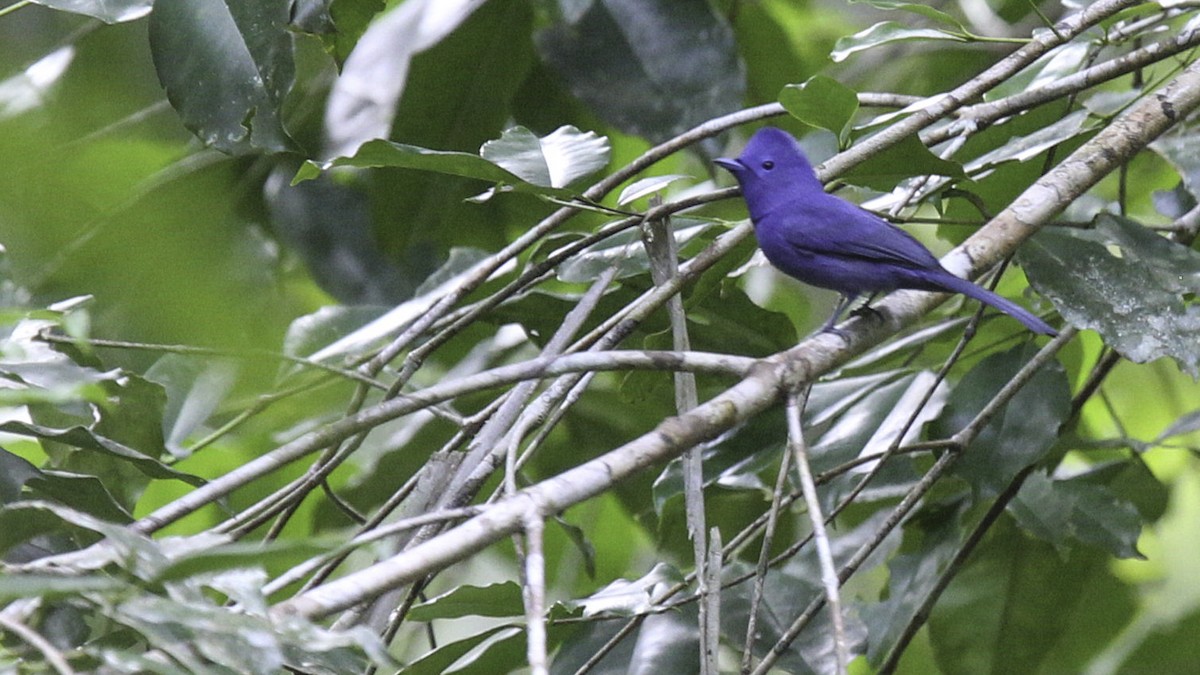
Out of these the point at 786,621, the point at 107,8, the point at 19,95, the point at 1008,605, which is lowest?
the point at 1008,605

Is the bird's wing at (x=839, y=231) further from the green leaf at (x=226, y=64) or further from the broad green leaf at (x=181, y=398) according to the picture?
the broad green leaf at (x=181, y=398)

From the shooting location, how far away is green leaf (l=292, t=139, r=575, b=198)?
2.39 m

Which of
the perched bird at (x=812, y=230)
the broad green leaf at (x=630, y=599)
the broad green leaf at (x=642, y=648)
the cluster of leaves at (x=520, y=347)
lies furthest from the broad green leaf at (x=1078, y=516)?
the broad green leaf at (x=630, y=599)

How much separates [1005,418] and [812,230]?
2.59ft

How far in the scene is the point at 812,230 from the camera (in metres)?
3.46

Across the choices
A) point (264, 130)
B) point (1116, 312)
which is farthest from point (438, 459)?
point (1116, 312)

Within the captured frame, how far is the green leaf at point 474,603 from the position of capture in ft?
7.72

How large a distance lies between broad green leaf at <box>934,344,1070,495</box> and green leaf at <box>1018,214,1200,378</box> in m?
0.31

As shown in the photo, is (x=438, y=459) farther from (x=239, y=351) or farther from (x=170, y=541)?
(x=239, y=351)

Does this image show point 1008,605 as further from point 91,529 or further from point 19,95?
point 19,95

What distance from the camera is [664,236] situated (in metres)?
2.67

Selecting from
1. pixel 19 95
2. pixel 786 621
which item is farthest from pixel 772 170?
pixel 19 95

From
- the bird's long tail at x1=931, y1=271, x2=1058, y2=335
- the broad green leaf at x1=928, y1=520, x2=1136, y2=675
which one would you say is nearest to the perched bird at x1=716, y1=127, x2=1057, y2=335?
the bird's long tail at x1=931, y1=271, x2=1058, y2=335

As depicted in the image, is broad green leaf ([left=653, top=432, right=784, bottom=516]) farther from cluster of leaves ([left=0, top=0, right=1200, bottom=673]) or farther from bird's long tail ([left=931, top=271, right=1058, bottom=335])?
bird's long tail ([left=931, top=271, right=1058, bottom=335])
